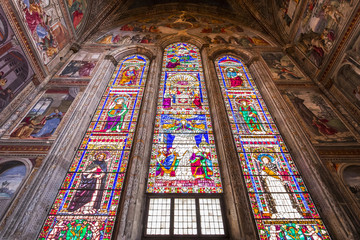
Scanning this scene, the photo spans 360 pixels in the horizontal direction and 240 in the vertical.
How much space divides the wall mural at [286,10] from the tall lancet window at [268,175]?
179 inches

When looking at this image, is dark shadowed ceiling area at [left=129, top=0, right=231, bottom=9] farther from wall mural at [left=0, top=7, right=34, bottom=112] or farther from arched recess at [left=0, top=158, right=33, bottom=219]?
arched recess at [left=0, top=158, right=33, bottom=219]

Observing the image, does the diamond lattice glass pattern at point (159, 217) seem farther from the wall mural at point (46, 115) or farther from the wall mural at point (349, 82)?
the wall mural at point (349, 82)

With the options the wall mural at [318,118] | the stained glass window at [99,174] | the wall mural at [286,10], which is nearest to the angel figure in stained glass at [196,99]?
the stained glass window at [99,174]

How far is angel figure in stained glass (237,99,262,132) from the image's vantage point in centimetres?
758

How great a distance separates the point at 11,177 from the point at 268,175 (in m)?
5.69

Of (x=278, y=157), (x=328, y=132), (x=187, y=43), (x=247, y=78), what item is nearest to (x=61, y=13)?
(x=187, y=43)

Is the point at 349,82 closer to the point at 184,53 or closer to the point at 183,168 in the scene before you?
the point at 183,168

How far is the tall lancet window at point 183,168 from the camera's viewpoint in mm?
5262

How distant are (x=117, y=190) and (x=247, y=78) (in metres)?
6.47

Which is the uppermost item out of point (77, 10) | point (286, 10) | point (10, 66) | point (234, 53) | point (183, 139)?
point (286, 10)

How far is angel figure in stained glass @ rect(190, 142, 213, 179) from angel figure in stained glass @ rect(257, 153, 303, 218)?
122 centimetres

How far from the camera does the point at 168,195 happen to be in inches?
226

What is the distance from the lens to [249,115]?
8016mm

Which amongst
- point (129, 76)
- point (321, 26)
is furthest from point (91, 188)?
point (321, 26)
